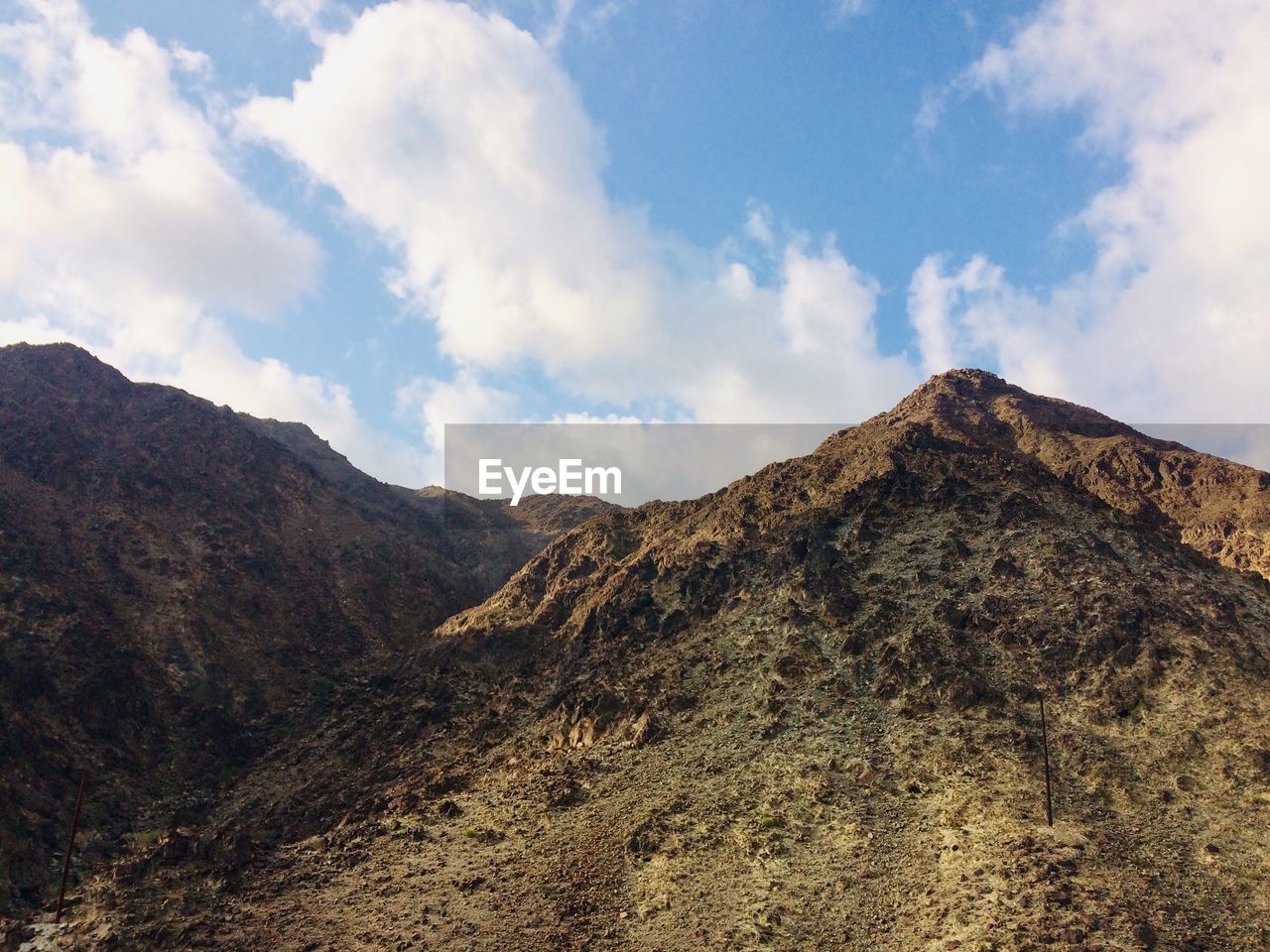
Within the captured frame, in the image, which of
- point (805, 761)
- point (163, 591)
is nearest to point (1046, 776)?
point (805, 761)

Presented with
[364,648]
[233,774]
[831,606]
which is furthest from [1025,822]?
[364,648]

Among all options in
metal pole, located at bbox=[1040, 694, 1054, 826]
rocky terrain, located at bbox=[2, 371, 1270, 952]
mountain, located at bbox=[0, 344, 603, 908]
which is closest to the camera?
rocky terrain, located at bbox=[2, 371, 1270, 952]

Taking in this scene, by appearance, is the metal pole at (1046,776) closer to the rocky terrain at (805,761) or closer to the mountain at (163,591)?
the rocky terrain at (805,761)

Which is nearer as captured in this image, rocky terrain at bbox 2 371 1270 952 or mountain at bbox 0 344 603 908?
rocky terrain at bbox 2 371 1270 952

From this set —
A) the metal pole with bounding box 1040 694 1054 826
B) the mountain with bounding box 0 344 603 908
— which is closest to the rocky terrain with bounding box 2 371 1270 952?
the metal pole with bounding box 1040 694 1054 826

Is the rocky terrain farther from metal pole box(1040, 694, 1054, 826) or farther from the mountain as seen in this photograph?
the mountain

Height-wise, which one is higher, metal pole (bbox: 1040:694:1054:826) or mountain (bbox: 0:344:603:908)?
mountain (bbox: 0:344:603:908)

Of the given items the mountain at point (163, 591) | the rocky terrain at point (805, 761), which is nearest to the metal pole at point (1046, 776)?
the rocky terrain at point (805, 761)

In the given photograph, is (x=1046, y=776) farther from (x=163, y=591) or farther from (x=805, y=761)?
(x=163, y=591)
